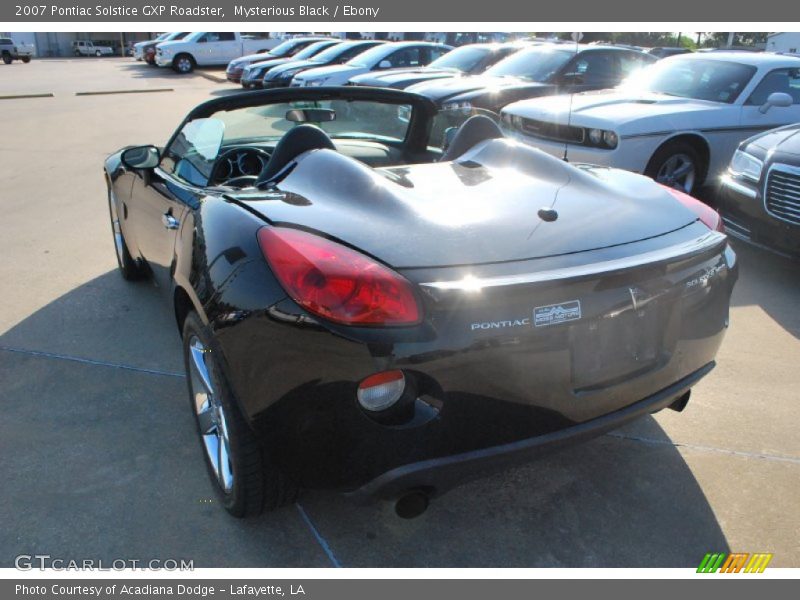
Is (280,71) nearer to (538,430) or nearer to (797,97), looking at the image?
(797,97)

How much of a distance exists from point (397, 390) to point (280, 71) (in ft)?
51.4

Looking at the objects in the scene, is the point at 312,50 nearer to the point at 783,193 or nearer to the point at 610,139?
the point at 610,139

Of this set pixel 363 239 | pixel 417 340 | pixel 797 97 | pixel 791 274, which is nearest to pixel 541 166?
pixel 363 239

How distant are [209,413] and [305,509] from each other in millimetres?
532

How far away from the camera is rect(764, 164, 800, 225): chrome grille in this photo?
467 centimetres

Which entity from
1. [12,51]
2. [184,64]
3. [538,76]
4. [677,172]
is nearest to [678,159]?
[677,172]

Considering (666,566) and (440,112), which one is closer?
(666,566)

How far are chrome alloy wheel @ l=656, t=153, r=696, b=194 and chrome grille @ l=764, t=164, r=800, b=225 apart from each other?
5.97 ft

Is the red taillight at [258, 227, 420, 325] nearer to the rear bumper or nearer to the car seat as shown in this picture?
the rear bumper

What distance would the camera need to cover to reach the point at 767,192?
489cm

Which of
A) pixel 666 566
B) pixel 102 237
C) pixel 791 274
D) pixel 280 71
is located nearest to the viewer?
pixel 666 566

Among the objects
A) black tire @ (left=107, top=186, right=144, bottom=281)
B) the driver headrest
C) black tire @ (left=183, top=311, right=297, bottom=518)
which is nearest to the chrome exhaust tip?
black tire @ (left=183, top=311, right=297, bottom=518)

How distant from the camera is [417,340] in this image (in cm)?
185

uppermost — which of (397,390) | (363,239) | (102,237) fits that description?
(363,239)
